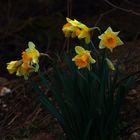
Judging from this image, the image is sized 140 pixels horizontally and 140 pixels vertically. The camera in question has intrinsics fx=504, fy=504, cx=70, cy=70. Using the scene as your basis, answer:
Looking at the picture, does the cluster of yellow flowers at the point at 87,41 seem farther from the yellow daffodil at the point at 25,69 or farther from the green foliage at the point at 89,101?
the yellow daffodil at the point at 25,69

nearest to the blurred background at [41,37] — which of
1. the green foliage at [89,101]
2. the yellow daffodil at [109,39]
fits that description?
the green foliage at [89,101]

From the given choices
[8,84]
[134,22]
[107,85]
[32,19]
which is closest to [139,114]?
[107,85]

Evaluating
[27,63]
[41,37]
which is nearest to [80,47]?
[27,63]

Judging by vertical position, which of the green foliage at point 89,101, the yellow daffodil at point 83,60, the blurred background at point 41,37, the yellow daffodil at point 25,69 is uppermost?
the yellow daffodil at point 83,60

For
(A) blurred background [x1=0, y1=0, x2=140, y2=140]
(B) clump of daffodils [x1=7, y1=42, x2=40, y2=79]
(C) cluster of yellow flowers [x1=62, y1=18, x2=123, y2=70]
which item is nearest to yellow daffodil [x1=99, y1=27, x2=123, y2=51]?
(C) cluster of yellow flowers [x1=62, y1=18, x2=123, y2=70]

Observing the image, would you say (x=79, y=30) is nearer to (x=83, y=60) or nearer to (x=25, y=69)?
(x=83, y=60)

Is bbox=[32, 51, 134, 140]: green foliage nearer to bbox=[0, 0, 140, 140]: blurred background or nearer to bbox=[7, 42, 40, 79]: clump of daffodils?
bbox=[7, 42, 40, 79]: clump of daffodils
